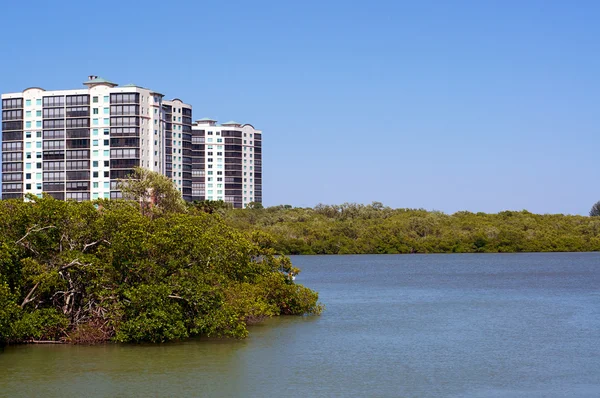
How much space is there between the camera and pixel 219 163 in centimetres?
17300

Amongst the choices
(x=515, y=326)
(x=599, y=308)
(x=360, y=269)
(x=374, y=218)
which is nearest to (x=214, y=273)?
(x=515, y=326)

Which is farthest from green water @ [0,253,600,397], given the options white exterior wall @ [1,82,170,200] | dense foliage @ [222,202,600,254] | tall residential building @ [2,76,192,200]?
dense foliage @ [222,202,600,254]

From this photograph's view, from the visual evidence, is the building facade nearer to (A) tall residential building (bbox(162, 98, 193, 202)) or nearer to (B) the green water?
(A) tall residential building (bbox(162, 98, 193, 202))

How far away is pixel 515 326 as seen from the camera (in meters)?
39.8

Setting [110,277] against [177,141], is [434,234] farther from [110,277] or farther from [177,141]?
[110,277]

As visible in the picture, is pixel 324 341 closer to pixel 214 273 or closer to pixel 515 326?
pixel 214 273

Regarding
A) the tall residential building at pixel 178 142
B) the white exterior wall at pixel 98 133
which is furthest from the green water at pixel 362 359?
the tall residential building at pixel 178 142

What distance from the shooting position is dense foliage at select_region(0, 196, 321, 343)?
3075cm

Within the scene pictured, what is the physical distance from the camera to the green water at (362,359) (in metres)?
25.6

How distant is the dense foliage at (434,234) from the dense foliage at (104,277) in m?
86.9

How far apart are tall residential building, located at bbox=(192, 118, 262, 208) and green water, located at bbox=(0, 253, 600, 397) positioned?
4909 inches

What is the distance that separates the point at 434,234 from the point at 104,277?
337 feet

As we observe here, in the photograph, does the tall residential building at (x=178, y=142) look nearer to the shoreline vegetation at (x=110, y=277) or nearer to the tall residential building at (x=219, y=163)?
the tall residential building at (x=219, y=163)

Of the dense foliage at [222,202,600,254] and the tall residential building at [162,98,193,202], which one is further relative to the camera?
the tall residential building at [162,98,193,202]
